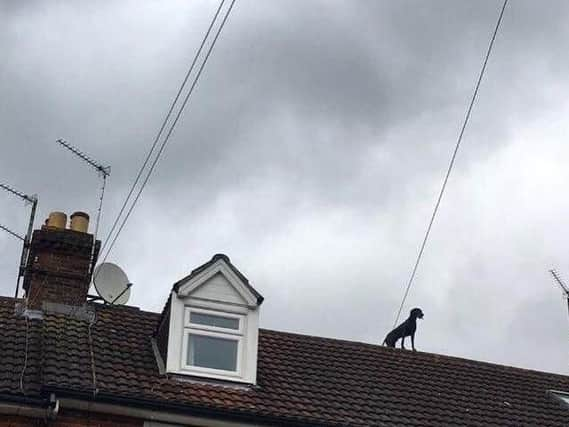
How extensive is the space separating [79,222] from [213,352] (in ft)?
12.1

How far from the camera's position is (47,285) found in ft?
54.8

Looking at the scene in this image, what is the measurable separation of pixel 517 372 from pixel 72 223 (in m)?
9.16

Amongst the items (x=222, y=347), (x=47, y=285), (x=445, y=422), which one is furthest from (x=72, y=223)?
(x=445, y=422)

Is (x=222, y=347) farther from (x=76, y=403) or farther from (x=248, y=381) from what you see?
(x=76, y=403)

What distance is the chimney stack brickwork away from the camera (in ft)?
54.6

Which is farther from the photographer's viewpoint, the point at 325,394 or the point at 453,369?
the point at 453,369

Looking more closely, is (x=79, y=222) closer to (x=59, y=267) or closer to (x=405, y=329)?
(x=59, y=267)

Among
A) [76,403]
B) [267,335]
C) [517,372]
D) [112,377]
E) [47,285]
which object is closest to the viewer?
[76,403]

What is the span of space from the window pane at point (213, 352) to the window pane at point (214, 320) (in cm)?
24

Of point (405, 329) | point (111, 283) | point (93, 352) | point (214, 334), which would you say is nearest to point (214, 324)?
point (214, 334)

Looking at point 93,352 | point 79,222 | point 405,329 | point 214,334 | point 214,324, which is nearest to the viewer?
point 93,352

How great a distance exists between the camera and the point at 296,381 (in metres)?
16.1

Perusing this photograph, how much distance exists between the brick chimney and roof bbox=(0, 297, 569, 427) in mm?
446

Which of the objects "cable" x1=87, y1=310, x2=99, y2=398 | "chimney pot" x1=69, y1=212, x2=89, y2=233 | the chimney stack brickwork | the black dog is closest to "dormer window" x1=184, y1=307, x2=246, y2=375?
"cable" x1=87, y1=310, x2=99, y2=398
